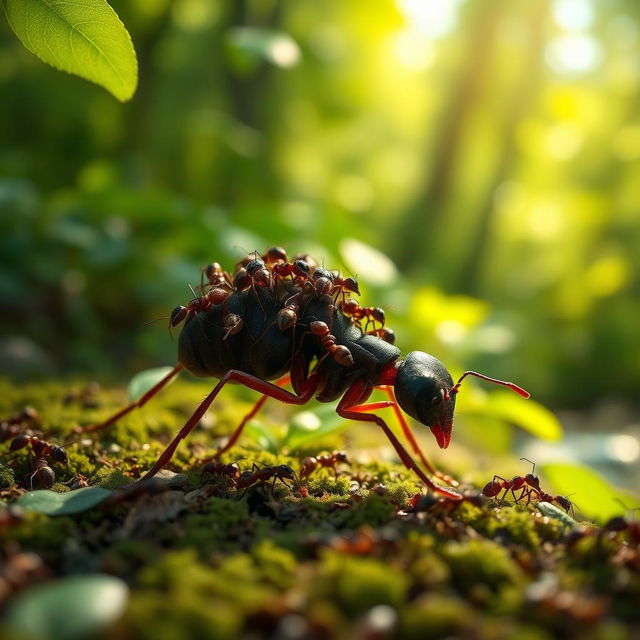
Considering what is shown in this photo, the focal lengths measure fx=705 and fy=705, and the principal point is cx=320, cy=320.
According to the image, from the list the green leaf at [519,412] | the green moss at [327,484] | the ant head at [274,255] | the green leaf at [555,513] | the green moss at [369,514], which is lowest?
the green moss at [369,514]

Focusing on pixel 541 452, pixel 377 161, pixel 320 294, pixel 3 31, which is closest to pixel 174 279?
pixel 320 294

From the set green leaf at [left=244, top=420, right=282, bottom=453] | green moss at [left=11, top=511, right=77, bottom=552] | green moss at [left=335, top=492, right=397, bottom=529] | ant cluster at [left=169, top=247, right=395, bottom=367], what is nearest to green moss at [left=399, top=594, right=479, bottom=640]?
green moss at [left=335, top=492, right=397, bottom=529]

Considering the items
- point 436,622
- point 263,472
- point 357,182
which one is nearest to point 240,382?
point 263,472

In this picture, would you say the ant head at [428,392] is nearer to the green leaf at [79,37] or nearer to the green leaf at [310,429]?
the green leaf at [310,429]

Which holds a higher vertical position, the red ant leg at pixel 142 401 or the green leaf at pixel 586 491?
the green leaf at pixel 586 491

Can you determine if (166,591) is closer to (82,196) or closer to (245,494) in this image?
(245,494)

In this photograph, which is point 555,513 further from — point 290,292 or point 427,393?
point 290,292

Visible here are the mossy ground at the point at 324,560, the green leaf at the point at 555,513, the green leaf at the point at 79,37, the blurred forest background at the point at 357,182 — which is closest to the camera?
the mossy ground at the point at 324,560

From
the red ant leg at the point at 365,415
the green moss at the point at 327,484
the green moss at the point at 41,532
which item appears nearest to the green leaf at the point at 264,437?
the green moss at the point at 327,484
